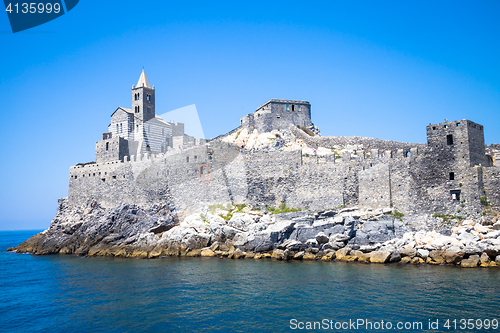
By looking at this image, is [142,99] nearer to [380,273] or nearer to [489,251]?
[380,273]

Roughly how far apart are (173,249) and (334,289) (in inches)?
741

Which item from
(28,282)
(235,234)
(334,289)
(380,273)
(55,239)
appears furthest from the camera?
(55,239)

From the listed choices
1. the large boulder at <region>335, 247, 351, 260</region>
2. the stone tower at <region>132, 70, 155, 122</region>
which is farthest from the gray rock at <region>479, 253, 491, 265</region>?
the stone tower at <region>132, 70, 155, 122</region>

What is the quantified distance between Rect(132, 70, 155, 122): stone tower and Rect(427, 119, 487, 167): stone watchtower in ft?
128

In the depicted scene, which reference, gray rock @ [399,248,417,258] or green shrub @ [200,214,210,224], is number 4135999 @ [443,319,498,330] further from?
green shrub @ [200,214,210,224]

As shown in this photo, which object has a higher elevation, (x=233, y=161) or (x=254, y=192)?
(x=233, y=161)

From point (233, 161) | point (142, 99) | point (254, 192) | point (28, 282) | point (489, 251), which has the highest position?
point (142, 99)

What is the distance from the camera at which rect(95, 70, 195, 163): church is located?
171ft

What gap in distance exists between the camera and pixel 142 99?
178 ft

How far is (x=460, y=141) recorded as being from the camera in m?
27.4

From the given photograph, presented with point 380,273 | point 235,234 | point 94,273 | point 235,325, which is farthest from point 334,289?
point 94,273

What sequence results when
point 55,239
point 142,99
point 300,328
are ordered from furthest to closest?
1. point 142,99
2. point 55,239
3. point 300,328

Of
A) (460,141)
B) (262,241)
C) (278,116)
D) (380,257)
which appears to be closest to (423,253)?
(380,257)

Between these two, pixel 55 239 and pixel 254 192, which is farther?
pixel 55 239
